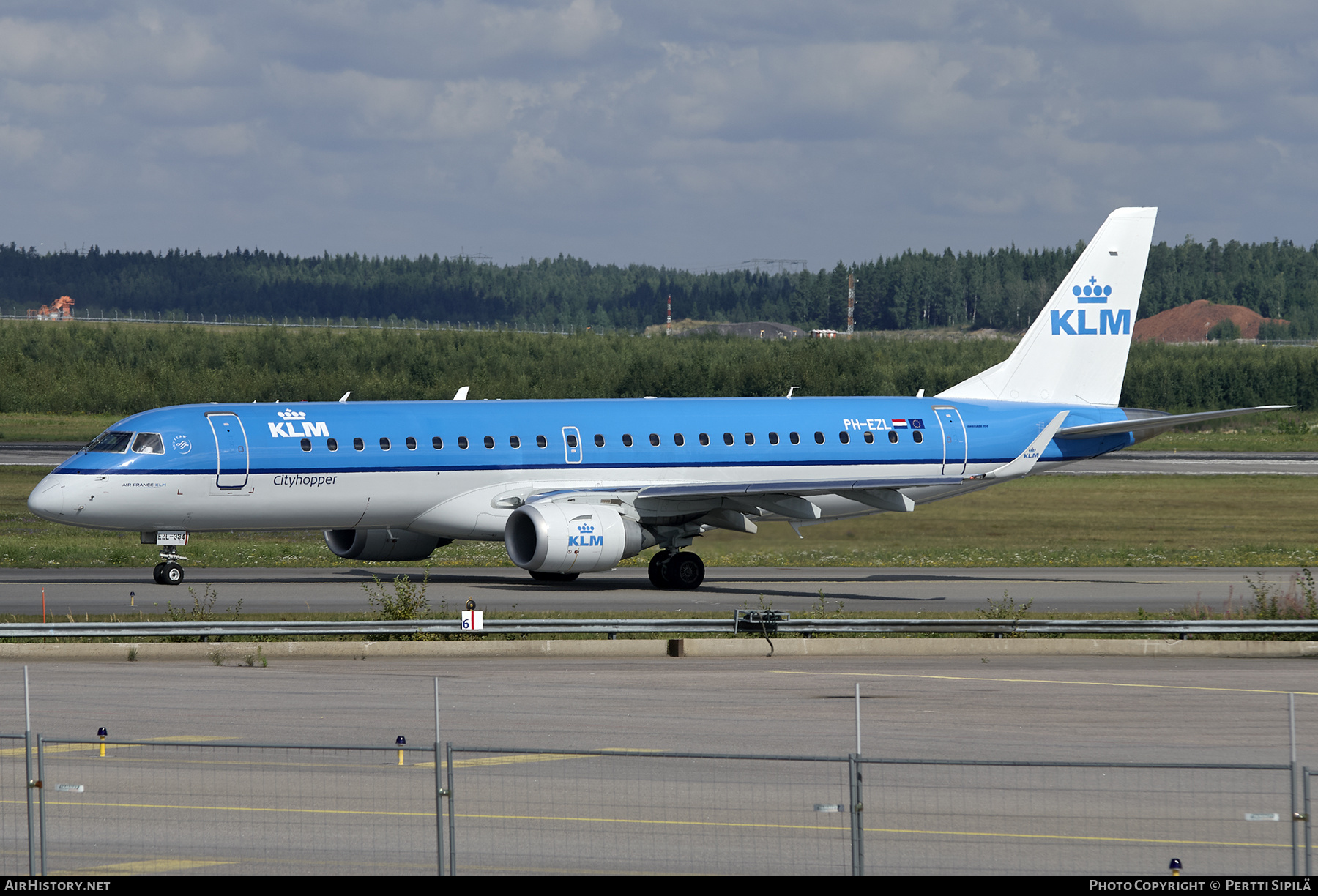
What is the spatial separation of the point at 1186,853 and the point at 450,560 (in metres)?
33.6

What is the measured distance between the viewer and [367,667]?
81.5ft

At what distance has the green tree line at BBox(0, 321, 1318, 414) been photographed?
11200 cm

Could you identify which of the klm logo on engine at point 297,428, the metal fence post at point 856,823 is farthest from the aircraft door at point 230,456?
the metal fence post at point 856,823

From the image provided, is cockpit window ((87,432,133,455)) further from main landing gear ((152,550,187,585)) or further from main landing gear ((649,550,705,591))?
main landing gear ((649,550,705,591))

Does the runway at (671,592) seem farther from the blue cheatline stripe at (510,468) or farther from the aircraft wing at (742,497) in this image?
the blue cheatline stripe at (510,468)

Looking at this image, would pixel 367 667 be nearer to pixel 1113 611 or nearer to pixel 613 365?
pixel 1113 611

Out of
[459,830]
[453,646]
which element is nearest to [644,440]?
[453,646]

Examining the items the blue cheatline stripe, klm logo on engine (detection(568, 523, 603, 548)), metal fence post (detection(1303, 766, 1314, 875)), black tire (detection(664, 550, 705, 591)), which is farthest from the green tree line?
metal fence post (detection(1303, 766, 1314, 875))

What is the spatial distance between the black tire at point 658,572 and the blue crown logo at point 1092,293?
15006 mm

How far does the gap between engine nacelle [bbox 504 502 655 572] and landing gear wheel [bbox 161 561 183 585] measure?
23.6ft

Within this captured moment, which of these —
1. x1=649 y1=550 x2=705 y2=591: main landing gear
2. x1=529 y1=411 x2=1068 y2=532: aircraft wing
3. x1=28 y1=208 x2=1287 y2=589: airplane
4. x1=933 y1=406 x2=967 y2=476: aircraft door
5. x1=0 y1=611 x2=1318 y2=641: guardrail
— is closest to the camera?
x1=0 y1=611 x2=1318 y2=641: guardrail

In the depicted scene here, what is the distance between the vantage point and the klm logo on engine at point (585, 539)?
112 ft

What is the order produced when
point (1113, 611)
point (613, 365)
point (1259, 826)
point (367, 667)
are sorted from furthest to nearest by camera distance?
point (613, 365), point (1113, 611), point (367, 667), point (1259, 826)

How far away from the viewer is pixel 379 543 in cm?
3762
